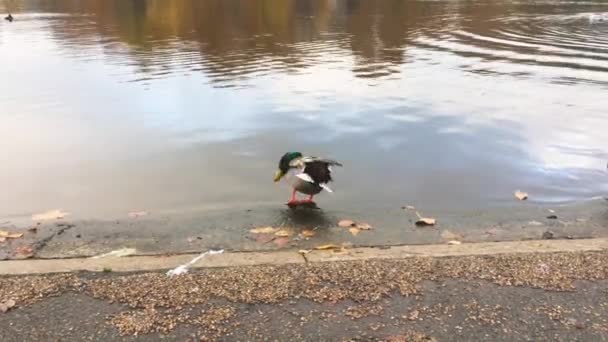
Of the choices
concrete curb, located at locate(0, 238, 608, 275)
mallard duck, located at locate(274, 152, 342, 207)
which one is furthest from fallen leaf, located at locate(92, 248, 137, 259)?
mallard duck, located at locate(274, 152, 342, 207)

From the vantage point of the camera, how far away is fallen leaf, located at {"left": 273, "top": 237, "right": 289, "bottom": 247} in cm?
541

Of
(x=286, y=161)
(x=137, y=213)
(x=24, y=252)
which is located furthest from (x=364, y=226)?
(x=24, y=252)

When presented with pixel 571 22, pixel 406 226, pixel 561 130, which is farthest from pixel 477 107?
pixel 571 22

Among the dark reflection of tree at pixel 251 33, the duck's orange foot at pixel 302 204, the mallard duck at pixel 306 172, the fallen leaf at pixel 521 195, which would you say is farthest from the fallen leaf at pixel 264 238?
the dark reflection of tree at pixel 251 33

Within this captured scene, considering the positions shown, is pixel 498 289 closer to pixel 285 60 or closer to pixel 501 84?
pixel 501 84

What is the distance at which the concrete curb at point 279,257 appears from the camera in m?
4.61

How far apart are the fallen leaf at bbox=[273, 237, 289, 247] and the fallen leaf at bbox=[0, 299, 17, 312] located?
216 centimetres

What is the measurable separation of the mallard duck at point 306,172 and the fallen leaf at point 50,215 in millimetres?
2279

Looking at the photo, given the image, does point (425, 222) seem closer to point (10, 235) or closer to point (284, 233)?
point (284, 233)

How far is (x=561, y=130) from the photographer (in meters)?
9.53

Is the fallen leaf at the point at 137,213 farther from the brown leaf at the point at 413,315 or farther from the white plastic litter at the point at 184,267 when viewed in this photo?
the brown leaf at the point at 413,315

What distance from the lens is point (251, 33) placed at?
80.4ft

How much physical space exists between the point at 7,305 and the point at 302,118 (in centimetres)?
682

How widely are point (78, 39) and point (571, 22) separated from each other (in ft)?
61.8
